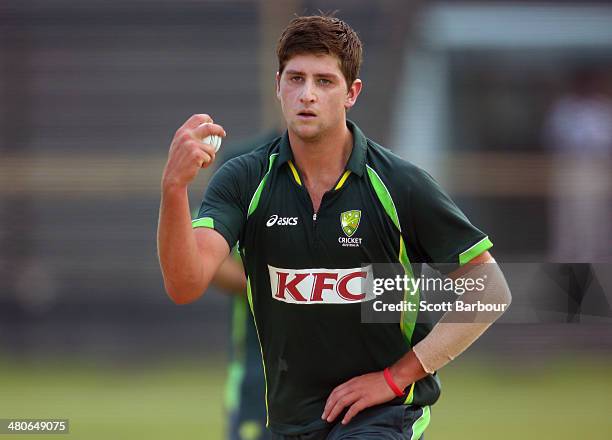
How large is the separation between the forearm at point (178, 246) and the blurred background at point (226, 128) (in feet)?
19.6

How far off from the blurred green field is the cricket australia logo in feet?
11.0

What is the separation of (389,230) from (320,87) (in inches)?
20.0

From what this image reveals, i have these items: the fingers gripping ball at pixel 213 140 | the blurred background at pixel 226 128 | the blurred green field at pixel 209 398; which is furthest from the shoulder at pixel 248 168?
the blurred background at pixel 226 128

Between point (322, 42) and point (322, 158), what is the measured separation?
40 centimetres

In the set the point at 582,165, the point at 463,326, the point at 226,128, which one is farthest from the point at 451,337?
the point at 582,165

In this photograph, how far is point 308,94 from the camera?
3.47 m

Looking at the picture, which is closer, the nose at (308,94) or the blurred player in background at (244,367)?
the nose at (308,94)

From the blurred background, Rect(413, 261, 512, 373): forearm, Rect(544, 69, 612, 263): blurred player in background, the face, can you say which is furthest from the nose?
Rect(544, 69, 612, 263): blurred player in background

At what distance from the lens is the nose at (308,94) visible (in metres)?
3.47

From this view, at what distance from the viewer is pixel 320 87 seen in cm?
353

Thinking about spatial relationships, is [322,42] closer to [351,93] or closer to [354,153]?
[351,93]

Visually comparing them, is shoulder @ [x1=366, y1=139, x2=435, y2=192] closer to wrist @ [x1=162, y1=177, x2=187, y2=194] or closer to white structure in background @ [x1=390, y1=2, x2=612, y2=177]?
wrist @ [x1=162, y1=177, x2=187, y2=194]

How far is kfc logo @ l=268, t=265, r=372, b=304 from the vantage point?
3602 millimetres

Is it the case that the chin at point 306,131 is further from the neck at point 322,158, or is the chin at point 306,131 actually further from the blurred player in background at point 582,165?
the blurred player in background at point 582,165
